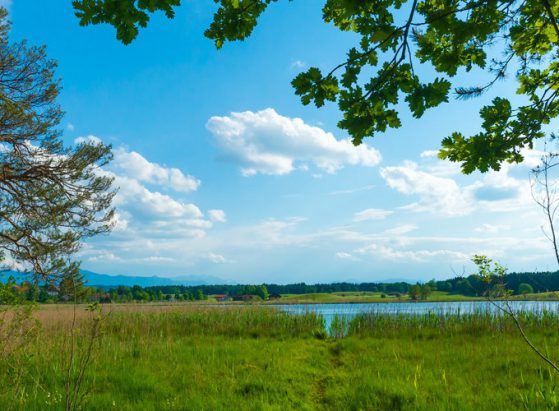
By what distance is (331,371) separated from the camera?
8.14 m

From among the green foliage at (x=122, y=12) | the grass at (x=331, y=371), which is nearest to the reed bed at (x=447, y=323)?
the grass at (x=331, y=371)

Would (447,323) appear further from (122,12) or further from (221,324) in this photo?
(122,12)

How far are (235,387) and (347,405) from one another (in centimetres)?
194

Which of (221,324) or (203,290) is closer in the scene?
(221,324)

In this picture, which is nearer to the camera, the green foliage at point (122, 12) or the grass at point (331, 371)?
the green foliage at point (122, 12)

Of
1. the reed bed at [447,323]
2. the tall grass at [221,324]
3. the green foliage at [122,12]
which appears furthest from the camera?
the tall grass at [221,324]

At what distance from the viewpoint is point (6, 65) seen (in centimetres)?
1341

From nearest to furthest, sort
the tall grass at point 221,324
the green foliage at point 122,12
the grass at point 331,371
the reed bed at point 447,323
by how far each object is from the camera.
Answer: the green foliage at point 122,12, the grass at point 331,371, the reed bed at point 447,323, the tall grass at point 221,324

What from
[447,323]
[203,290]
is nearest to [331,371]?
[447,323]

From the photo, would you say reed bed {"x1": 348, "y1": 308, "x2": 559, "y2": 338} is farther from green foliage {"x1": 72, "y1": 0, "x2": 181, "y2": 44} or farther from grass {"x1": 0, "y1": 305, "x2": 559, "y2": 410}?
green foliage {"x1": 72, "y1": 0, "x2": 181, "y2": 44}

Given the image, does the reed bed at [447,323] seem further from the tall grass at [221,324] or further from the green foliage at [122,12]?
the green foliage at [122,12]

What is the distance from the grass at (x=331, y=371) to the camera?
5.78 m

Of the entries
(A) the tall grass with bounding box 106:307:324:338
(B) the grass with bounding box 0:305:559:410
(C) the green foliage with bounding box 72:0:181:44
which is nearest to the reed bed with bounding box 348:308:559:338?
(B) the grass with bounding box 0:305:559:410

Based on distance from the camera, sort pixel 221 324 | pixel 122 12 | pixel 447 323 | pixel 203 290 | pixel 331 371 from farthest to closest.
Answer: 1. pixel 203 290
2. pixel 221 324
3. pixel 447 323
4. pixel 331 371
5. pixel 122 12
